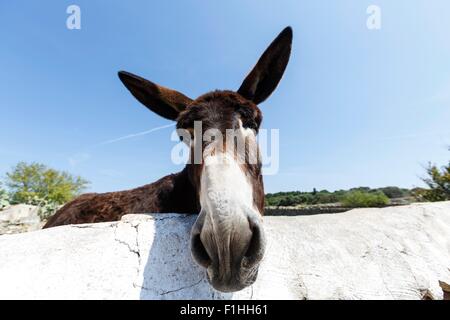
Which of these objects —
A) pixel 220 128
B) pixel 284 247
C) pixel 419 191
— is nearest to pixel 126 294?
pixel 284 247

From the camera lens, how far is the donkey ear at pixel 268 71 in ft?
8.30

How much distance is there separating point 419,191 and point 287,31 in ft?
59.0

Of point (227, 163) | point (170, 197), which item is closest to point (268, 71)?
point (227, 163)

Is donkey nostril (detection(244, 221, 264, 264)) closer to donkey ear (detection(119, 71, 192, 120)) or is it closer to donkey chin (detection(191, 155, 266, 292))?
donkey chin (detection(191, 155, 266, 292))

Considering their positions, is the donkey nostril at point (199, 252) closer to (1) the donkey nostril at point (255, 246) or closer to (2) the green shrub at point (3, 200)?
(1) the donkey nostril at point (255, 246)

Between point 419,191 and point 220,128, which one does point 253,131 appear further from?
point 419,191

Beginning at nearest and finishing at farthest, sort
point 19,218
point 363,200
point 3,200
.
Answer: point 3,200 < point 19,218 < point 363,200

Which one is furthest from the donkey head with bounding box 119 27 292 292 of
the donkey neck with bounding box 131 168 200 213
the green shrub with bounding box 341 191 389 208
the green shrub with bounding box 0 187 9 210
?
the green shrub with bounding box 341 191 389 208

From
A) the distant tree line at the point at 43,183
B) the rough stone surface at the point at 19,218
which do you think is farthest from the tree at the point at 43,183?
the rough stone surface at the point at 19,218

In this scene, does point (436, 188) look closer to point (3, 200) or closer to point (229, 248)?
point (229, 248)

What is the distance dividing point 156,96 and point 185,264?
2.06 meters

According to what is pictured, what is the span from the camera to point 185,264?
4.78 ft

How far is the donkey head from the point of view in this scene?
3.84 ft

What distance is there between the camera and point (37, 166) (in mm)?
32156
